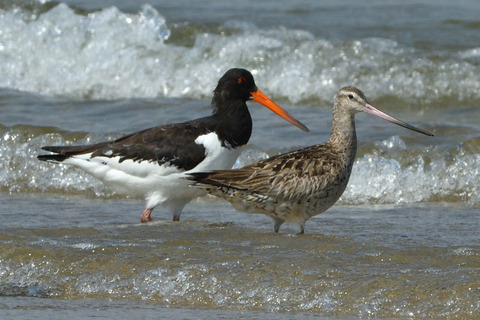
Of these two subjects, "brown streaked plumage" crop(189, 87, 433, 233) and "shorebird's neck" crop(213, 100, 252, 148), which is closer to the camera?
"brown streaked plumage" crop(189, 87, 433, 233)

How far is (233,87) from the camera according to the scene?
9.51m

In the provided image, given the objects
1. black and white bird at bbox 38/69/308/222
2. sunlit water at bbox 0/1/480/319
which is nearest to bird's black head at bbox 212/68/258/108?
black and white bird at bbox 38/69/308/222

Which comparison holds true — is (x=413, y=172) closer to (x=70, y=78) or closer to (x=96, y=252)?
(x=96, y=252)

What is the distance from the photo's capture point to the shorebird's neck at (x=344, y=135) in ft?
26.6

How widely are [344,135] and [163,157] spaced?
5.28 feet

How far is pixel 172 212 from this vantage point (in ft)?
29.4

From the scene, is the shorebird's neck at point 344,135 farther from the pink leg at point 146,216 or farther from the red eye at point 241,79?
the pink leg at point 146,216

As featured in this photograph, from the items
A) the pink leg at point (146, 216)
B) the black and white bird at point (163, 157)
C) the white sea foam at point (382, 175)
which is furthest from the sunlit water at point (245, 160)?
the black and white bird at point (163, 157)

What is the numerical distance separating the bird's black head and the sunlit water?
1073 millimetres

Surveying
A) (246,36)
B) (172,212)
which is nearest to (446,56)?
(246,36)

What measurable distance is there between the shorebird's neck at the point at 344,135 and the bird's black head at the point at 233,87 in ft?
4.77

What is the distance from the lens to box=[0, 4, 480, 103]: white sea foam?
50.0ft

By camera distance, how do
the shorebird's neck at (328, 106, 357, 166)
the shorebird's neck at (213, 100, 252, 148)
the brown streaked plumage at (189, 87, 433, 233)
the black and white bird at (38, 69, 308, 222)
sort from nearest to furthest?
the brown streaked plumage at (189, 87, 433, 233) → the shorebird's neck at (328, 106, 357, 166) → the black and white bird at (38, 69, 308, 222) → the shorebird's neck at (213, 100, 252, 148)

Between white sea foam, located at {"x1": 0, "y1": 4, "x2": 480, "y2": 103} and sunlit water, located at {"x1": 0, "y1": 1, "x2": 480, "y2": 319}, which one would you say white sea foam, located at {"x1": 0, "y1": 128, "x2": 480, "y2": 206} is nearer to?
sunlit water, located at {"x1": 0, "y1": 1, "x2": 480, "y2": 319}
